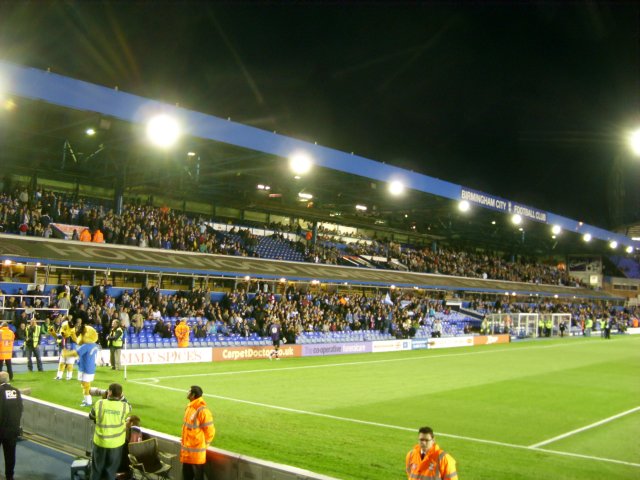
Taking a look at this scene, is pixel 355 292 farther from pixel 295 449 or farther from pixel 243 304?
pixel 295 449

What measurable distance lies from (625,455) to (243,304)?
858 inches

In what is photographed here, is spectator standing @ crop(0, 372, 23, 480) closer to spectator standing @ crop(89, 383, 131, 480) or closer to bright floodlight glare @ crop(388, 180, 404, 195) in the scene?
spectator standing @ crop(89, 383, 131, 480)

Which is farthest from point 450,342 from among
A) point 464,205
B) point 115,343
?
point 115,343

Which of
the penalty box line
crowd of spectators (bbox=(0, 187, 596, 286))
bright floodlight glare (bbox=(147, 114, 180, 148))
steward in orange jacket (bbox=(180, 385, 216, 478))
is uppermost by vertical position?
bright floodlight glare (bbox=(147, 114, 180, 148))

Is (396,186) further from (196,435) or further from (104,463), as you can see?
(104,463)

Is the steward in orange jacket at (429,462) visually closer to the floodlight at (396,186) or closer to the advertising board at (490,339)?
the floodlight at (396,186)

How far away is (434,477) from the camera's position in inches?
247

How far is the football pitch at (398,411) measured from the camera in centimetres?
1040

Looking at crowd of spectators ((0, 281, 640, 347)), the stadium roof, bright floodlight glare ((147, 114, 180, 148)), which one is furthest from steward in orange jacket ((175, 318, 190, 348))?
the stadium roof

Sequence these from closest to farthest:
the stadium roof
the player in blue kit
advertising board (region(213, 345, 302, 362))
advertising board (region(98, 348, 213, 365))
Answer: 1. the player in blue kit
2. advertising board (region(98, 348, 213, 365))
3. the stadium roof
4. advertising board (region(213, 345, 302, 362))

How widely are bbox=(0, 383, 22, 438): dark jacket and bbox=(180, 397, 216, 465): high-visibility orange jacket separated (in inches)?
109

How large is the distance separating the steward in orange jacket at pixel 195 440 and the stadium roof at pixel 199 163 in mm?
16979

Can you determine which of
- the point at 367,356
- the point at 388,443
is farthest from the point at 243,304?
the point at 388,443

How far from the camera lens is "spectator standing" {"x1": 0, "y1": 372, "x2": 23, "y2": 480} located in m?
8.42
